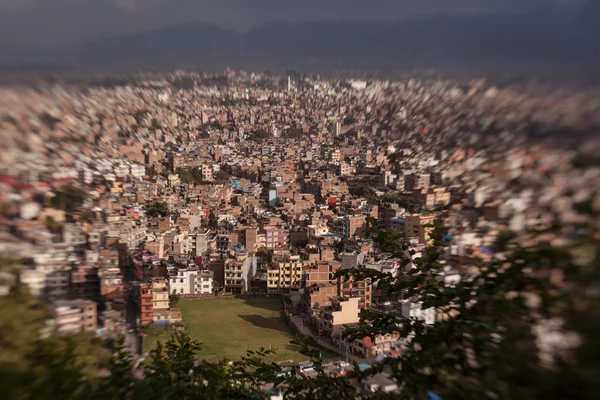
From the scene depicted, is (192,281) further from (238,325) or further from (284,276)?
(238,325)

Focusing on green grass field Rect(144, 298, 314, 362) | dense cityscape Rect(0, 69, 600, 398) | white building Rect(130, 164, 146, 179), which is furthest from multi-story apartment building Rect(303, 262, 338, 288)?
white building Rect(130, 164, 146, 179)

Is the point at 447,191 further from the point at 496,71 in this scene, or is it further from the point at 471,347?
the point at 471,347

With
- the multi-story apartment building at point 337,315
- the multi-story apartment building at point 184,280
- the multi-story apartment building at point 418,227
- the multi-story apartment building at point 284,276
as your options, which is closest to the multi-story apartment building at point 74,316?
the multi-story apartment building at point 418,227

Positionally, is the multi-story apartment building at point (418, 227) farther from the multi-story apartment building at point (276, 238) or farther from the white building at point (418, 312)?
the multi-story apartment building at point (276, 238)

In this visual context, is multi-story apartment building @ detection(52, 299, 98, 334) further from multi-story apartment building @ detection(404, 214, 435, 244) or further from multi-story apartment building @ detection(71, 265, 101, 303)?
multi-story apartment building @ detection(404, 214, 435, 244)

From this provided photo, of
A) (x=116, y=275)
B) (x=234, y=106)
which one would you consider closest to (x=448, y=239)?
(x=116, y=275)
